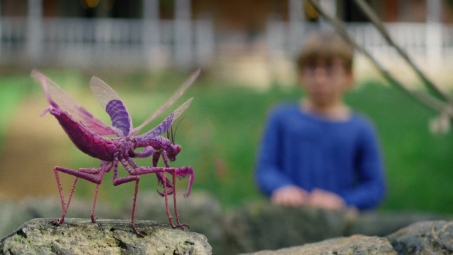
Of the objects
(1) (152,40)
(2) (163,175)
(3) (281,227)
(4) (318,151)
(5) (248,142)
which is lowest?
(5) (248,142)

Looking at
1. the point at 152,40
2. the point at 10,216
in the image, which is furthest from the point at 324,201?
the point at 152,40

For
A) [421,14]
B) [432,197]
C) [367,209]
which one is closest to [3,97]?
[432,197]

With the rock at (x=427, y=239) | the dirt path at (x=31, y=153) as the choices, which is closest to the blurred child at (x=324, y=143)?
the rock at (x=427, y=239)

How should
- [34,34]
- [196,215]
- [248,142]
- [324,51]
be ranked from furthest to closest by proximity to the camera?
[34,34]
[248,142]
[324,51]
[196,215]

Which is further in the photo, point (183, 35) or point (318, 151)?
point (183, 35)

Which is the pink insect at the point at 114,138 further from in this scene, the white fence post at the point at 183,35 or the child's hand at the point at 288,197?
the white fence post at the point at 183,35

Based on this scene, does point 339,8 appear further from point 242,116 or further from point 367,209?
point 367,209

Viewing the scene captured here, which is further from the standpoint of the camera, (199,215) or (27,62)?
(27,62)

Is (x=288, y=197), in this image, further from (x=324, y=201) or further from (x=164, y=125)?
(x=164, y=125)
